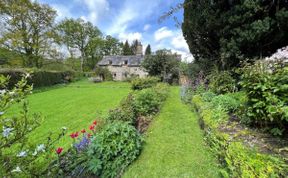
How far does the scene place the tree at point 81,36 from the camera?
131 ft

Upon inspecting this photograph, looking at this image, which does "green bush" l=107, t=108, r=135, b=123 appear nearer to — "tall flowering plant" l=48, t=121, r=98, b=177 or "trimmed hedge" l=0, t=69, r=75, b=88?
"tall flowering plant" l=48, t=121, r=98, b=177

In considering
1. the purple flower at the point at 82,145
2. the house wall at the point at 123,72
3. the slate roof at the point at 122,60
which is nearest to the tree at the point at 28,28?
the slate roof at the point at 122,60

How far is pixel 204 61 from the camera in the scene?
8547mm

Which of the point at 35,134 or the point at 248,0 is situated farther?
the point at 35,134


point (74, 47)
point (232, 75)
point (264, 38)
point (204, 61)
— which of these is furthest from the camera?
point (74, 47)

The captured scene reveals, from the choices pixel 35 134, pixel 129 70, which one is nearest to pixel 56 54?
pixel 129 70

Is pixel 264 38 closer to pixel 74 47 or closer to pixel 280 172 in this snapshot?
pixel 280 172

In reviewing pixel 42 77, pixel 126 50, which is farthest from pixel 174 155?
pixel 126 50

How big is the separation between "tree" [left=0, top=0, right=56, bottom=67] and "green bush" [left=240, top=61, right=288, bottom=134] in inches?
1045

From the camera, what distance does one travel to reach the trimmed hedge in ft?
55.4

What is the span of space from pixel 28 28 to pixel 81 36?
20621mm

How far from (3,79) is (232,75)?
683cm

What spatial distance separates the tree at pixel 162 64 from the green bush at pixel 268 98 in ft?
59.9

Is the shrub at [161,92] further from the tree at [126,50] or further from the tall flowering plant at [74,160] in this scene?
the tree at [126,50]
